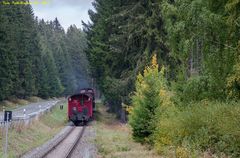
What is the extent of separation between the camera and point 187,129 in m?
16.2

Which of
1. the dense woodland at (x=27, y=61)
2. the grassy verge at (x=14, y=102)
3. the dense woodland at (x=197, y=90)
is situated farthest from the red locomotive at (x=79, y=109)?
the dense woodland at (x=197, y=90)

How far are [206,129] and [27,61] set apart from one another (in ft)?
227

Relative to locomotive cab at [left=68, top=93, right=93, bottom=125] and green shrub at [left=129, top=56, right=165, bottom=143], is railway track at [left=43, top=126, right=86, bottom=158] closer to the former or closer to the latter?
green shrub at [left=129, top=56, right=165, bottom=143]

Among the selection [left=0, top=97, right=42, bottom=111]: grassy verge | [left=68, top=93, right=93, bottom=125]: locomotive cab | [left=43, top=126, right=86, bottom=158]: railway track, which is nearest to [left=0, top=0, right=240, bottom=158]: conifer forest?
[left=43, top=126, right=86, bottom=158]: railway track

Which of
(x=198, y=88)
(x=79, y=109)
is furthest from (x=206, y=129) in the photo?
(x=79, y=109)

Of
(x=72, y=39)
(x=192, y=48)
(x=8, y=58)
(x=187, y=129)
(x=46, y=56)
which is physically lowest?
(x=187, y=129)

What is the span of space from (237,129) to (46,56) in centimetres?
10493

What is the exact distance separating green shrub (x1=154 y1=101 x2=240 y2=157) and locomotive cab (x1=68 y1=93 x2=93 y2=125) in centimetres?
2881

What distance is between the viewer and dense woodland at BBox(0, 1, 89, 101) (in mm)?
64875

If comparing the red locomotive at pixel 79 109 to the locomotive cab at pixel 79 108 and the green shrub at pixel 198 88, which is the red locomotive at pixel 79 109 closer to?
the locomotive cab at pixel 79 108

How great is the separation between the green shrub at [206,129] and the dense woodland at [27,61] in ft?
144

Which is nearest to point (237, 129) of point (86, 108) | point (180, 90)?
point (180, 90)

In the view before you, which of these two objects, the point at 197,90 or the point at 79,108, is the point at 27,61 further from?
the point at 197,90

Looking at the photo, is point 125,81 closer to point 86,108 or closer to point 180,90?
point 86,108
